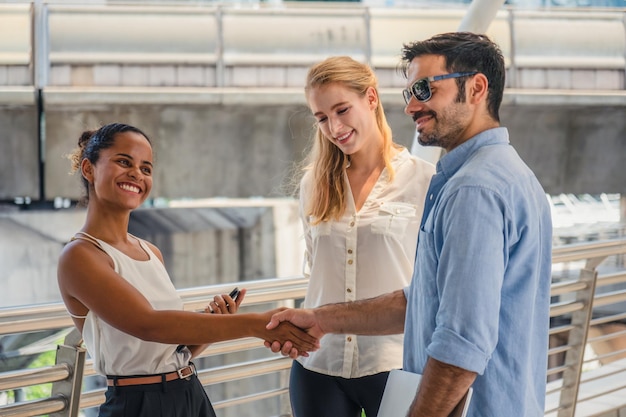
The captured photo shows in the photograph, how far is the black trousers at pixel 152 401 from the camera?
2.14 meters

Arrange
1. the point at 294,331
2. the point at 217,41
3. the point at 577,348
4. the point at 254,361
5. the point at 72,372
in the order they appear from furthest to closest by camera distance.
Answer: the point at 217,41
the point at 577,348
the point at 254,361
the point at 294,331
the point at 72,372

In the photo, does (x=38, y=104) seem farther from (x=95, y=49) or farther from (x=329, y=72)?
(x=329, y=72)

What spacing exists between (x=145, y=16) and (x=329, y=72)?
24.3ft

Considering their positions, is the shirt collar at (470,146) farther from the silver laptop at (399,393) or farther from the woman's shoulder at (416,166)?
the woman's shoulder at (416,166)

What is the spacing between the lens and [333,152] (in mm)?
2914

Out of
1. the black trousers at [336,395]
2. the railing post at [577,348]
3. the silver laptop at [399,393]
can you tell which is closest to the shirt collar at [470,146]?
the silver laptop at [399,393]

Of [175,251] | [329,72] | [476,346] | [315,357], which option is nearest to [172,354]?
[315,357]

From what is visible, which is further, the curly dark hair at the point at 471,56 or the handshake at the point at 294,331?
the handshake at the point at 294,331

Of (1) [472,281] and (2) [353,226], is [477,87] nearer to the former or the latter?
(1) [472,281]

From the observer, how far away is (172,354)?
2.26m

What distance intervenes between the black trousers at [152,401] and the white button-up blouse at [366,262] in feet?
1.97

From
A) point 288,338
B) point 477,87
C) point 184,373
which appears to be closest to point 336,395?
point 288,338

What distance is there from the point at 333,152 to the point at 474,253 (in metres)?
1.16

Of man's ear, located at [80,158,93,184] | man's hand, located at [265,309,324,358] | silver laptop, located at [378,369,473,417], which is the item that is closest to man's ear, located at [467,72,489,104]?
silver laptop, located at [378,369,473,417]
